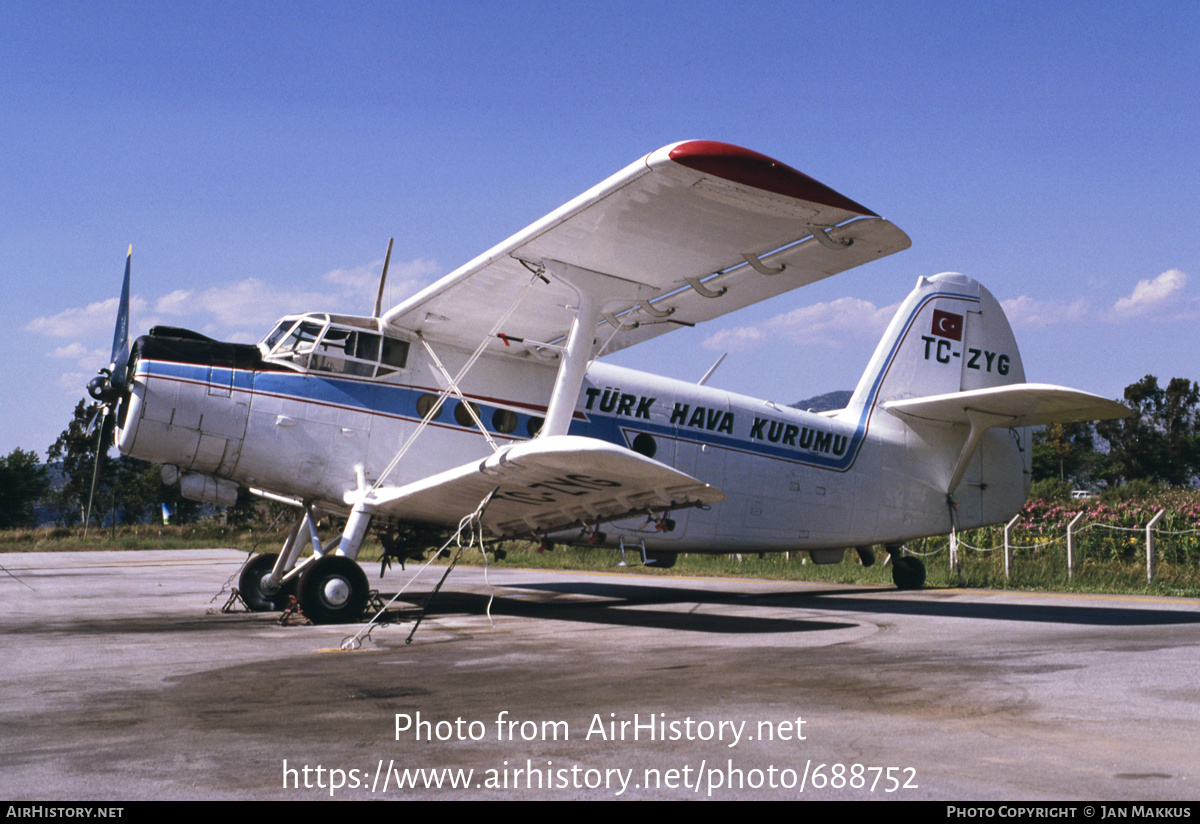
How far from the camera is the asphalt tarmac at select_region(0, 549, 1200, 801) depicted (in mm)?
3338

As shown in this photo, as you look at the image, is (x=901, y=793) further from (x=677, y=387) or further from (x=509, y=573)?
(x=509, y=573)

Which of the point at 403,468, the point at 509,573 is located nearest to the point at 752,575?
the point at 509,573

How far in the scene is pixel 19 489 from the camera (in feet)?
190

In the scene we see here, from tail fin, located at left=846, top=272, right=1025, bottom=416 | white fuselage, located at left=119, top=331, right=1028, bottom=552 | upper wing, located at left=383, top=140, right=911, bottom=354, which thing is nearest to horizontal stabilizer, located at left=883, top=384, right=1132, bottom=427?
white fuselage, located at left=119, top=331, right=1028, bottom=552

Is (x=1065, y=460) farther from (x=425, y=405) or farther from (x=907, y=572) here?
(x=425, y=405)

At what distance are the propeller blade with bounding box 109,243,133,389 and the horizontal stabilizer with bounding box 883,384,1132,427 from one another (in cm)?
1068

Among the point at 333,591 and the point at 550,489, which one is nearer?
the point at 550,489

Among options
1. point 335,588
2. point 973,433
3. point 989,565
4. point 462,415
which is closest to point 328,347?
point 462,415

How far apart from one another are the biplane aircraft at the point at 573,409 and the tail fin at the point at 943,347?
564 millimetres

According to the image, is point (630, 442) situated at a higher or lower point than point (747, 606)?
higher

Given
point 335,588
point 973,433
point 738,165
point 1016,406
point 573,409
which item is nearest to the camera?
point 738,165

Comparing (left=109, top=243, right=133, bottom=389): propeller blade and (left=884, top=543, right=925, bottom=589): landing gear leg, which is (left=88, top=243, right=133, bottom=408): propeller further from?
(left=884, top=543, right=925, bottom=589): landing gear leg

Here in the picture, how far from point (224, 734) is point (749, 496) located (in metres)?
9.17

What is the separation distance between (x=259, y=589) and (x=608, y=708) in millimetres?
7620
